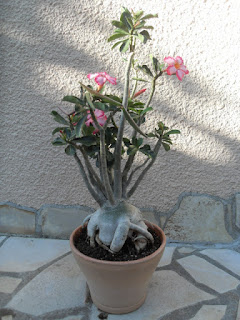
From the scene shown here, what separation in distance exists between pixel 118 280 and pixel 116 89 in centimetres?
99

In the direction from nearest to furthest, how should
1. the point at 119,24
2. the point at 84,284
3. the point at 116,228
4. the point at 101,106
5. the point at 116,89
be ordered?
the point at 101,106 → the point at 119,24 → the point at 116,228 → the point at 84,284 → the point at 116,89

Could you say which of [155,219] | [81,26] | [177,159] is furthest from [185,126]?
[81,26]

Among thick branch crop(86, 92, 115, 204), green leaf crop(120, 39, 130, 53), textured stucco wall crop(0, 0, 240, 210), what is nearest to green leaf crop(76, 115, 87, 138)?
thick branch crop(86, 92, 115, 204)

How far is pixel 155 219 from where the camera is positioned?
1694 millimetres

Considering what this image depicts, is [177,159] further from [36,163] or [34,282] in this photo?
[34,282]

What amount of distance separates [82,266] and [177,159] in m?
0.81

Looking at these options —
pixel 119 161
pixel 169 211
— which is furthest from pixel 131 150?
pixel 169 211

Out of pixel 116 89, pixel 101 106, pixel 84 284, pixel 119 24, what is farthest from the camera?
pixel 116 89

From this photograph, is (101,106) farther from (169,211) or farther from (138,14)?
(169,211)

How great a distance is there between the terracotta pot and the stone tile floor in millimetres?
42

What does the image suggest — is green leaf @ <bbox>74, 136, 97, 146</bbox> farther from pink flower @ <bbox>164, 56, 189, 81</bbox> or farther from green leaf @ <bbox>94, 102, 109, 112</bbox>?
pink flower @ <bbox>164, 56, 189, 81</bbox>

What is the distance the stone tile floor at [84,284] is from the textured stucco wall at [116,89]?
294 millimetres

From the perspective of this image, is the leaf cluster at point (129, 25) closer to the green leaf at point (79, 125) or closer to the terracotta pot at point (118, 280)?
the green leaf at point (79, 125)

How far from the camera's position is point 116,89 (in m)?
1.59
